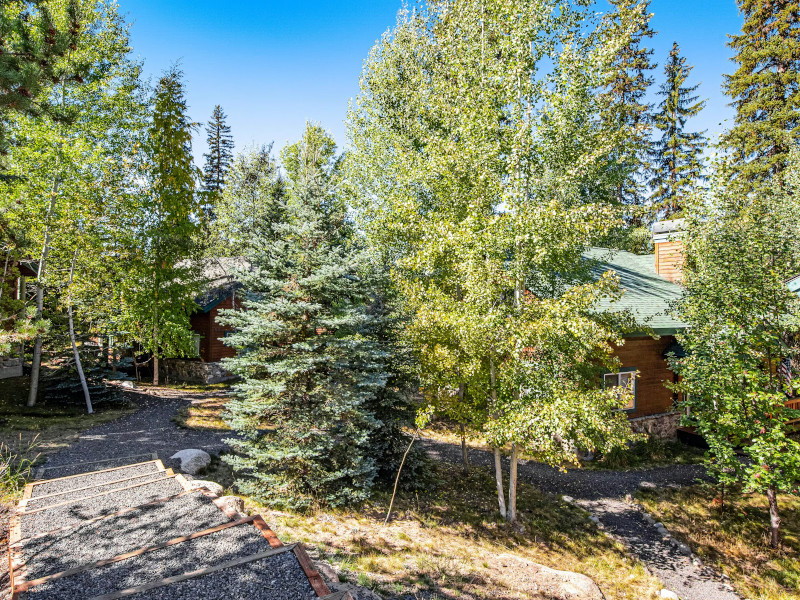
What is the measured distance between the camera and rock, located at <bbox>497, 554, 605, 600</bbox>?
641 cm

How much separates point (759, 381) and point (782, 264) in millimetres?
2675

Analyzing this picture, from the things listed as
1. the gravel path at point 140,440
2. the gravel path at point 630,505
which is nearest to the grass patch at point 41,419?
the gravel path at point 140,440

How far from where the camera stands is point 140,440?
11516 millimetres

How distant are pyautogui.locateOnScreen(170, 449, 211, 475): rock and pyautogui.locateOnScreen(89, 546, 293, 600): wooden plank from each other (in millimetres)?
5277

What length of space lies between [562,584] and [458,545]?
185 cm

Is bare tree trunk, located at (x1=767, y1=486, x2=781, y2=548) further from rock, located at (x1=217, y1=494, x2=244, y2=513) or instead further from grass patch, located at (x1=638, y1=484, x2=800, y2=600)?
rock, located at (x1=217, y1=494, x2=244, y2=513)

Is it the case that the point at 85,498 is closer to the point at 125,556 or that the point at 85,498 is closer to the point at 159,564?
the point at 125,556

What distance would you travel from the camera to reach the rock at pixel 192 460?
369 inches

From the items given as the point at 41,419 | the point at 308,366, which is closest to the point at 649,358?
the point at 308,366

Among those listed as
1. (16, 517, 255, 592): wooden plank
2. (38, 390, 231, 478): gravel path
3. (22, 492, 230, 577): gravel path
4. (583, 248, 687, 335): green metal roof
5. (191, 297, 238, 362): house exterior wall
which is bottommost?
(38, 390, 231, 478): gravel path

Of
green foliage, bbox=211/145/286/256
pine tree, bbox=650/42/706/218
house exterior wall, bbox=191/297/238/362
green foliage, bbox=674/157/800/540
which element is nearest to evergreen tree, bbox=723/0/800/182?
pine tree, bbox=650/42/706/218

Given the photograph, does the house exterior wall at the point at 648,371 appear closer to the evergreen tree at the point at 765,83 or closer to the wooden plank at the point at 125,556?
the wooden plank at the point at 125,556

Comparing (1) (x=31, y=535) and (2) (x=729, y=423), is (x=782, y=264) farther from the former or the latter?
(1) (x=31, y=535)

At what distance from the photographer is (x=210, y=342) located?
21500 millimetres
